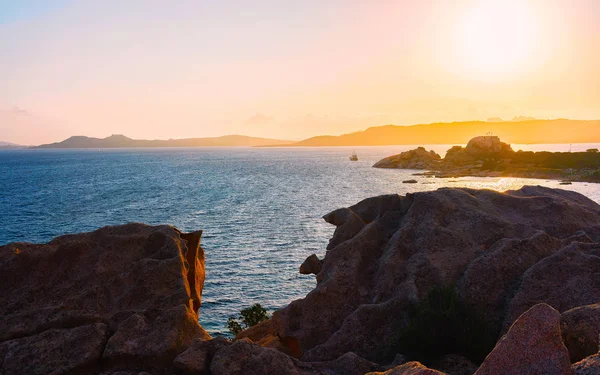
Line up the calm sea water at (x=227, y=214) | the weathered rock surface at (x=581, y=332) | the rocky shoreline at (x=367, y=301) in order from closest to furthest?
the weathered rock surface at (x=581, y=332) → the rocky shoreline at (x=367, y=301) → the calm sea water at (x=227, y=214)

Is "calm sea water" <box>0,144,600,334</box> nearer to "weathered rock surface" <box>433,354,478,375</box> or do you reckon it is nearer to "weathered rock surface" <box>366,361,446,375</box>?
"weathered rock surface" <box>433,354,478,375</box>

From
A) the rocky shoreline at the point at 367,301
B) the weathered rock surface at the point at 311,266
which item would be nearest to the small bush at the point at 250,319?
the weathered rock surface at the point at 311,266

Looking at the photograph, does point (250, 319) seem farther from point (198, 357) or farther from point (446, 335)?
point (198, 357)

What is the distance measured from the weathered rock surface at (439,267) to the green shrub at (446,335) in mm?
1088

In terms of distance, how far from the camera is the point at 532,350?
11.5 m

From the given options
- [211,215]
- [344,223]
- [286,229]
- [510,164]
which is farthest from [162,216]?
[510,164]

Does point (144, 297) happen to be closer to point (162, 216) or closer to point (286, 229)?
point (286, 229)

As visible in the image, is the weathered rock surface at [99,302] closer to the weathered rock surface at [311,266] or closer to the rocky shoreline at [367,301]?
the rocky shoreline at [367,301]

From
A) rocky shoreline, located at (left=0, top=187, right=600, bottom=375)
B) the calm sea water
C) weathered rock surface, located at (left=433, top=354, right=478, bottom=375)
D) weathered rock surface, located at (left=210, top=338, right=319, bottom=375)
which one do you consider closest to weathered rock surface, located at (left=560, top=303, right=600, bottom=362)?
rocky shoreline, located at (left=0, top=187, right=600, bottom=375)

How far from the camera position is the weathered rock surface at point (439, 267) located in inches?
832

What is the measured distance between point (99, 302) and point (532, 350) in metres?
17.9

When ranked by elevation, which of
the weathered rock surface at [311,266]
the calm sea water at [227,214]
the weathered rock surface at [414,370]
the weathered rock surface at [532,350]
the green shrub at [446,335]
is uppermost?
the weathered rock surface at [532,350]

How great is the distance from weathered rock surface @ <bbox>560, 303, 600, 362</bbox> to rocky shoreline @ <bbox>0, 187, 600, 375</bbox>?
35mm

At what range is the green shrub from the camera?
18.8 metres
